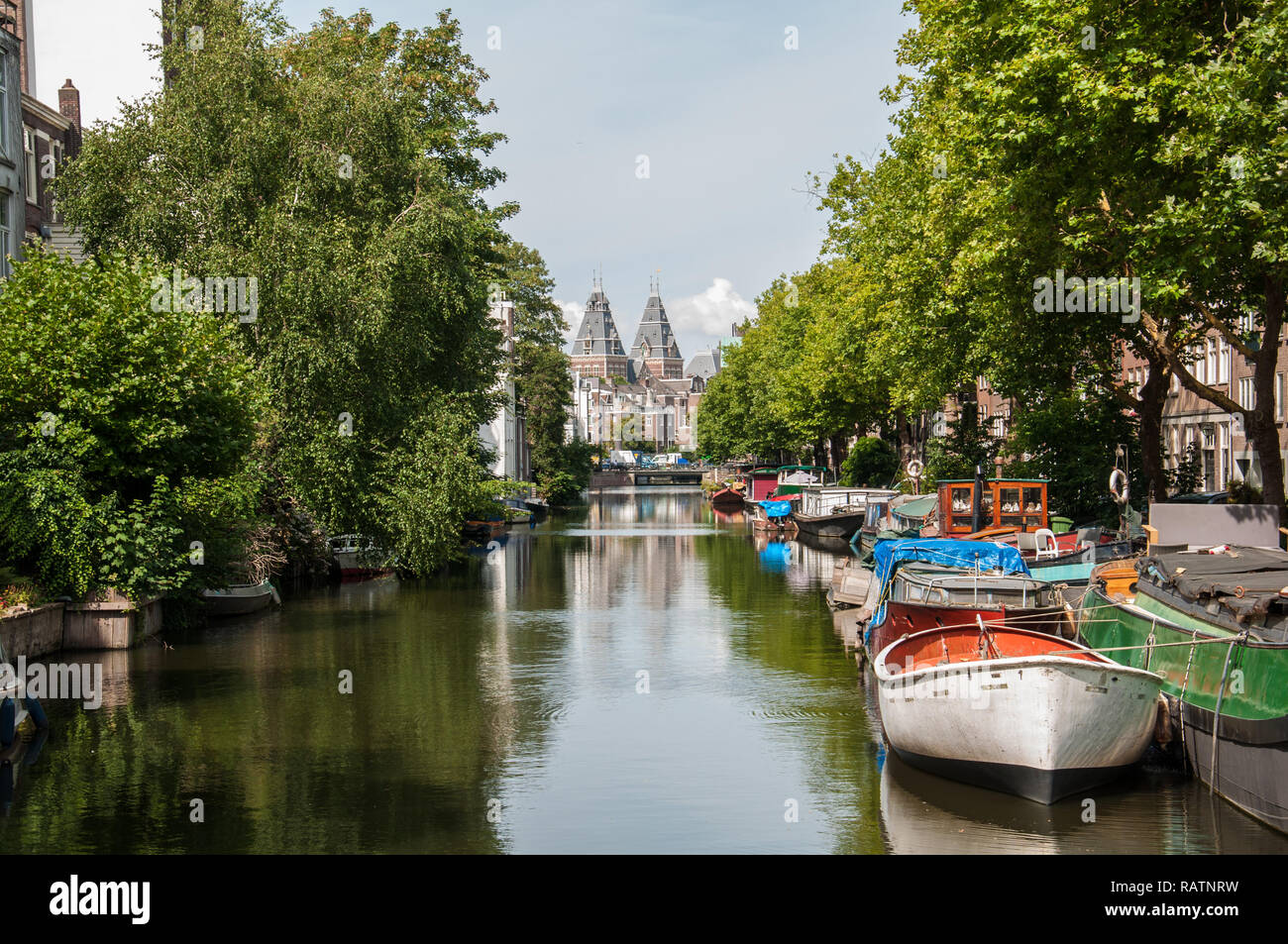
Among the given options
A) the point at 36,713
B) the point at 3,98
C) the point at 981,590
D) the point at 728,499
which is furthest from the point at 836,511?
the point at 36,713

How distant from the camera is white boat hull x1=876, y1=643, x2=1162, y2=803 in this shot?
1457cm

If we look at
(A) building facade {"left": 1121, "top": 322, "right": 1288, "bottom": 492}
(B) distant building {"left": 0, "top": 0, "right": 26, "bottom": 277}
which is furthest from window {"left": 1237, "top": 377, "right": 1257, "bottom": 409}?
(B) distant building {"left": 0, "top": 0, "right": 26, "bottom": 277}

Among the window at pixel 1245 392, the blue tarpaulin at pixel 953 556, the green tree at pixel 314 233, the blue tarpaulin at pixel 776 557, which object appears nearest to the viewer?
the blue tarpaulin at pixel 953 556

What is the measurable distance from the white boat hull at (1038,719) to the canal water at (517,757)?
14.6 inches

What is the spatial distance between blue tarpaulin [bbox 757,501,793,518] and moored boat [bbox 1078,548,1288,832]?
50518mm

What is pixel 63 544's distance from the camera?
2497 cm

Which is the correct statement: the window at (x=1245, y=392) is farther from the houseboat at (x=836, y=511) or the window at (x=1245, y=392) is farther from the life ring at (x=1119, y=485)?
the life ring at (x=1119, y=485)

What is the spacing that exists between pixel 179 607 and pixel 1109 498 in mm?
24523

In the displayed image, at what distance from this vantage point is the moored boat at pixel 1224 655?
1341cm

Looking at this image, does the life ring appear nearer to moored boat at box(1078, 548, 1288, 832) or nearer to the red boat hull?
moored boat at box(1078, 548, 1288, 832)

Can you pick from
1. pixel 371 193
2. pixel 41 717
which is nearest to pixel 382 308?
pixel 371 193

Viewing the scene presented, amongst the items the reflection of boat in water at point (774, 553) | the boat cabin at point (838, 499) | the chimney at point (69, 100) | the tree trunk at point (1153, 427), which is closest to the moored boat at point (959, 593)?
the tree trunk at point (1153, 427)

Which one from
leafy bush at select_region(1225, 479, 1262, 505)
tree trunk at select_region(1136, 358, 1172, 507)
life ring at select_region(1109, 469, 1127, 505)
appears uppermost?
tree trunk at select_region(1136, 358, 1172, 507)

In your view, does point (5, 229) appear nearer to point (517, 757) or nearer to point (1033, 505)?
point (517, 757)
